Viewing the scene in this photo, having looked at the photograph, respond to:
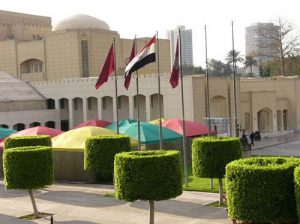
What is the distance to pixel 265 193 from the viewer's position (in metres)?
11.7

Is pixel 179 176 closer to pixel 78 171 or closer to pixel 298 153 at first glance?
pixel 78 171

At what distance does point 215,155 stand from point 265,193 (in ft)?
25.7

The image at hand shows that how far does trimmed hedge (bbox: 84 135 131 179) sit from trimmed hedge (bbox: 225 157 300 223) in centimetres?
1114

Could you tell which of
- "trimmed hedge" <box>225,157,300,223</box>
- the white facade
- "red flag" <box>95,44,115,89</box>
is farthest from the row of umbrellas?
"trimmed hedge" <box>225,157,300,223</box>

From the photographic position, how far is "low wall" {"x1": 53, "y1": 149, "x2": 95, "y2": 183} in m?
27.4

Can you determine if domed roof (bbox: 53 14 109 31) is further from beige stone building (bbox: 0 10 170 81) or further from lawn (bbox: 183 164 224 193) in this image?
lawn (bbox: 183 164 224 193)

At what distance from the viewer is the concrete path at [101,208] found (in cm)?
1812

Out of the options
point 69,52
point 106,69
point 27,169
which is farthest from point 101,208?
point 69,52

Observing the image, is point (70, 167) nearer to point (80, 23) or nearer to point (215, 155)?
point (215, 155)

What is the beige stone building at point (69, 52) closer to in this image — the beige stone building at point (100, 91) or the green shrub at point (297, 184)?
the beige stone building at point (100, 91)

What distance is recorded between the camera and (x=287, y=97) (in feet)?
186

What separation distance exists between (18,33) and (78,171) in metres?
52.4

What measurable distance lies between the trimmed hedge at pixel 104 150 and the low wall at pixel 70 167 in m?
4.44

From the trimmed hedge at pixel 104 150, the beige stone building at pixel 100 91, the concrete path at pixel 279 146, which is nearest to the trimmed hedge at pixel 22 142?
the trimmed hedge at pixel 104 150
